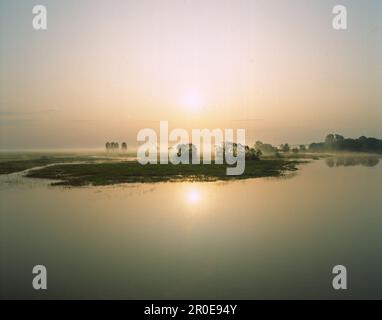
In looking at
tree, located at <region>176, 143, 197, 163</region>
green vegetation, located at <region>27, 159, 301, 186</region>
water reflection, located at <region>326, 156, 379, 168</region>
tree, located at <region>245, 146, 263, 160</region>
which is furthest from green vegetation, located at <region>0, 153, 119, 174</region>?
water reflection, located at <region>326, 156, 379, 168</region>

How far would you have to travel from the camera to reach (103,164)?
21.8m

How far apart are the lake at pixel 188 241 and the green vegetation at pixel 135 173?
1651 millimetres

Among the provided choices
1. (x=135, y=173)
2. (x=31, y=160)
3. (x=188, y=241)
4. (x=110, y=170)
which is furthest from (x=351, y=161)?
(x=31, y=160)

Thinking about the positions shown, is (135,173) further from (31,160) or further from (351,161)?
(351,161)

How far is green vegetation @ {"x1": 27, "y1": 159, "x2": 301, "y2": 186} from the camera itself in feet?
56.9

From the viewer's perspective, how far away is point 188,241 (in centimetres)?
1086

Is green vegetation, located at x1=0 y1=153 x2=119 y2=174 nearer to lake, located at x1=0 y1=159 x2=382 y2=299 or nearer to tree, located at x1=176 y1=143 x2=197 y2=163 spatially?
lake, located at x1=0 y1=159 x2=382 y2=299

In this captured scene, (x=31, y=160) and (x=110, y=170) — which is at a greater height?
(x=31, y=160)

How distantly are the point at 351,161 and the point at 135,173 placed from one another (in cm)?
1487

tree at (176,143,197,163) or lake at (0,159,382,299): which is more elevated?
tree at (176,143,197,163)

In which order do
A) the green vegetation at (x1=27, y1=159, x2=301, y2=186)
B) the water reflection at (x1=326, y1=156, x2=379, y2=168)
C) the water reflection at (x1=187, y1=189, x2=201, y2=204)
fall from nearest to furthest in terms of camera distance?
the water reflection at (x1=187, y1=189, x2=201, y2=204)
the green vegetation at (x1=27, y1=159, x2=301, y2=186)
the water reflection at (x1=326, y1=156, x2=379, y2=168)

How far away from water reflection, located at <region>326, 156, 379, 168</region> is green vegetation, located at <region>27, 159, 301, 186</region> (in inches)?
163

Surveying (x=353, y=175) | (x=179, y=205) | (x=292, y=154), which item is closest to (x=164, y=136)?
(x=179, y=205)
